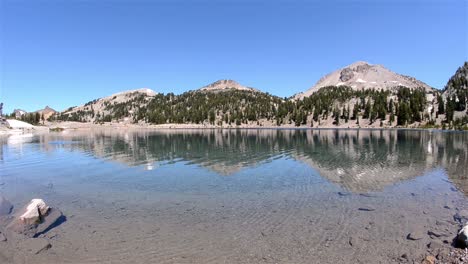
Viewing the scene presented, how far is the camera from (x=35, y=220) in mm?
17000

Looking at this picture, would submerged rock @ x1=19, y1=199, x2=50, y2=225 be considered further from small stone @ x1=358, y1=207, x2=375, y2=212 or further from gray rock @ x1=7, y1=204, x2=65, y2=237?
small stone @ x1=358, y1=207, x2=375, y2=212

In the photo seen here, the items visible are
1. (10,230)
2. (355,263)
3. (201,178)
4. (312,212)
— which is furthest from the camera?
(201,178)

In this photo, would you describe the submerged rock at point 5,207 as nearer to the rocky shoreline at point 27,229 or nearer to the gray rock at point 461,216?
the rocky shoreline at point 27,229

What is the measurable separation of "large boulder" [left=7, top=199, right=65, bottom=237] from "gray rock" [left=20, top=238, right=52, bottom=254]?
2.99ft

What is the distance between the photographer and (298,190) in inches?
999

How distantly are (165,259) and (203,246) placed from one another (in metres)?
1.96

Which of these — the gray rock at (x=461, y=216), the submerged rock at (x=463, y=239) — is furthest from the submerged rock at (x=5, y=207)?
the gray rock at (x=461, y=216)

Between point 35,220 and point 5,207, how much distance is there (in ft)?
18.5

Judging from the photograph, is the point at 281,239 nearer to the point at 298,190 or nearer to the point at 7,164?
the point at 298,190

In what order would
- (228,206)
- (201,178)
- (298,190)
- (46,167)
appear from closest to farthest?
1. (228,206)
2. (298,190)
3. (201,178)
4. (46,167)

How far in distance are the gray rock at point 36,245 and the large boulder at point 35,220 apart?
2.99 feet

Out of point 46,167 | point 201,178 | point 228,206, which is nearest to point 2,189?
point 46,167

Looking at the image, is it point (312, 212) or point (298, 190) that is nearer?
point (312, 212)

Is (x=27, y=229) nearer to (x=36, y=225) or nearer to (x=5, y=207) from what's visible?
(x=36, y=225)
